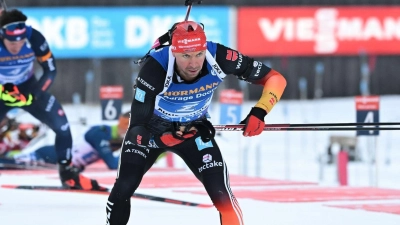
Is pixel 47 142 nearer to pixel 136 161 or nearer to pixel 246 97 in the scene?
pixel 246 97

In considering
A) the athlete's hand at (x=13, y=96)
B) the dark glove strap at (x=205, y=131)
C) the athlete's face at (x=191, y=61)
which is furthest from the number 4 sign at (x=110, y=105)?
the athlete's face at (x=191, y=61)

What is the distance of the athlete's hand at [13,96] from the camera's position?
837 cm

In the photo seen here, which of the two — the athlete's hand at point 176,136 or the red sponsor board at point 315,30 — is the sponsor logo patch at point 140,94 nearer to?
the athlete's hand at point 176,136

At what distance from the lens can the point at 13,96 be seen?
836cm

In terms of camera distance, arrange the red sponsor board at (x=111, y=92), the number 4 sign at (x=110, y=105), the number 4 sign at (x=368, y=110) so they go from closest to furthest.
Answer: the number 4 sign at (x=368, y=110) → the red sponsor board at (x=111, y=92) → the number 4 sign at (x=110, y=105)

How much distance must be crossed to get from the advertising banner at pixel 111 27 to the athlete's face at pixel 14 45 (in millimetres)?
10739

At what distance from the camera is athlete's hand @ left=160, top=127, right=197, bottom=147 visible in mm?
5598

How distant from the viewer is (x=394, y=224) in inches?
266

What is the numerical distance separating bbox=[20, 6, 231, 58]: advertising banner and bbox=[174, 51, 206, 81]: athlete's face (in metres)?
14.2

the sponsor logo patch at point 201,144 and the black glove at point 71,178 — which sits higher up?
the sponsor logo patch at point 201,144

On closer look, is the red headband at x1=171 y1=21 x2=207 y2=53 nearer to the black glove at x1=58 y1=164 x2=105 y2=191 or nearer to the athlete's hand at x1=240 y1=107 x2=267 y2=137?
the athlete's hand at x1=240 y1=107 x2=267 y2=137

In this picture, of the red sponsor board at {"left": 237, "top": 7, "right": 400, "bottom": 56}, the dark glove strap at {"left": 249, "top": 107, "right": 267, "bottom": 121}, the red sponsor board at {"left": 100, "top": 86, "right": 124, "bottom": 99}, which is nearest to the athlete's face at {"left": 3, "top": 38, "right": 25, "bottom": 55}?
the dark glove strap at {"left": 249, "top": 107, "right": 267, "bottom": 121}

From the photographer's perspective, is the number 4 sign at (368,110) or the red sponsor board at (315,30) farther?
the red sponsor board at (315,30)

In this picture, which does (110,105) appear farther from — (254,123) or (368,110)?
(254,123)
